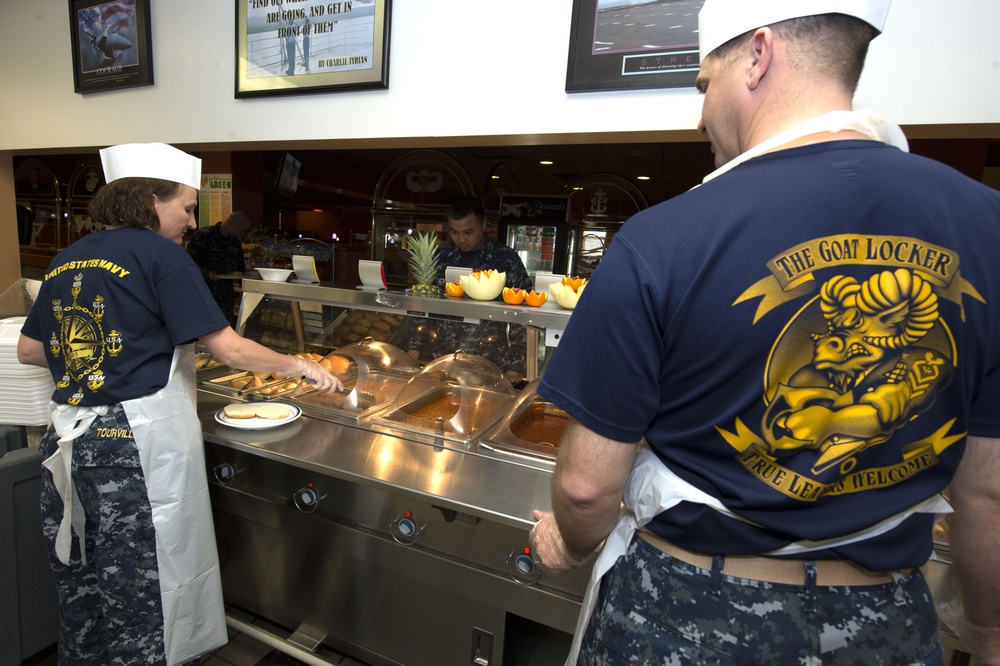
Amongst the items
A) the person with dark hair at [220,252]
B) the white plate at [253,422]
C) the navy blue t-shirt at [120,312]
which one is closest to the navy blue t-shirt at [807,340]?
the navy blue t-shirt at [120,312]

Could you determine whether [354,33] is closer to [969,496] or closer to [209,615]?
[209,615]

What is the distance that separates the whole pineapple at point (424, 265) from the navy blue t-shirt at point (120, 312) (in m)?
0.72

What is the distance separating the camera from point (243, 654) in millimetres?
2094

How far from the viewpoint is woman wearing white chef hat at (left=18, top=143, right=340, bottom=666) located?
1.56 metres

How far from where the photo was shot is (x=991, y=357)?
29.3 inches

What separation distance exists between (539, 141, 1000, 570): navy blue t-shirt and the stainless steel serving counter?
0.72m

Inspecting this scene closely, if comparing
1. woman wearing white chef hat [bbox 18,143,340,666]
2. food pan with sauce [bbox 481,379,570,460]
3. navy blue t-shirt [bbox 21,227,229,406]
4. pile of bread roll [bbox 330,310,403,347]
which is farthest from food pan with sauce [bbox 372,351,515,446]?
navy blue t-shirt [bbox 21,227,229,406]

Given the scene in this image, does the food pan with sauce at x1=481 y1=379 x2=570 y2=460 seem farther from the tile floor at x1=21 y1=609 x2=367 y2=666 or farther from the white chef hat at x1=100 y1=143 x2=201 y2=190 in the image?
the white chef hat at x1=100 y1=143 x2=201 y2=190

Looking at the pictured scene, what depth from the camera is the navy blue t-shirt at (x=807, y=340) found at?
0.68m

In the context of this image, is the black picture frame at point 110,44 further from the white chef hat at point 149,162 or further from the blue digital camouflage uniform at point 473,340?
the blue digital camouflage uniform at point 473,340

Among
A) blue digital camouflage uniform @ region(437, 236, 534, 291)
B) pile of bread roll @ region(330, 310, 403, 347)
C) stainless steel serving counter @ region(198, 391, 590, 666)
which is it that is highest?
blue digital camouflage uniform @ region(437, 236, 534, 291)

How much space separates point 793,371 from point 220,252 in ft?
15.5

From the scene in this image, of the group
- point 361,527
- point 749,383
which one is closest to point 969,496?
point 749,383

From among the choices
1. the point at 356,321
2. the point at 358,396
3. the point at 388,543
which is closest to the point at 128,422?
the point at 358,396
